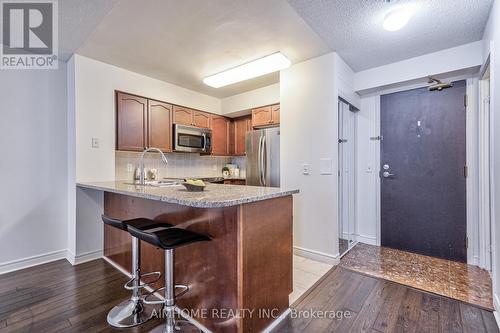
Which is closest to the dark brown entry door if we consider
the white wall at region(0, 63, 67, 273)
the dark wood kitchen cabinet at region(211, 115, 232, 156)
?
the dark wood kitchen cabinet at region(211, 115, 232, 156)

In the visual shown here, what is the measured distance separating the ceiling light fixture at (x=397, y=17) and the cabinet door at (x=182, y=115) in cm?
287

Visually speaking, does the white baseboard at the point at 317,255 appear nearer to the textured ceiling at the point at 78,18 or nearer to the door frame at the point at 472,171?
the door frame at the point at 472,171

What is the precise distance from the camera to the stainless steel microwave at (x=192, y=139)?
3.59 m

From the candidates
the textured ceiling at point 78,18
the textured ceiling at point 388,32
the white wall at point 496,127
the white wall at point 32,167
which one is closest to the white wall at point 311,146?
the textured ceiling at point 388,32

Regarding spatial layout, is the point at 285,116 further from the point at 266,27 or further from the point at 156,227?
the point at 156,227

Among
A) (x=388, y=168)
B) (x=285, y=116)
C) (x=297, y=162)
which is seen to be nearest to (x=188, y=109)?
(x=285, y=116)

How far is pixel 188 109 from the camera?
384cm

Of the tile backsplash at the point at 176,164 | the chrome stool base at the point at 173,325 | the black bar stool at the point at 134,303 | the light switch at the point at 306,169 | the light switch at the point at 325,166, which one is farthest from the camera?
the tile backsplash at the point at 176,164

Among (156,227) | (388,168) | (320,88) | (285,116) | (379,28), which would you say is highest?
(379,28)

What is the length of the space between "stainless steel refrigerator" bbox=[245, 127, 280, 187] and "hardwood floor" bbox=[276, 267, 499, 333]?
5.21 feet

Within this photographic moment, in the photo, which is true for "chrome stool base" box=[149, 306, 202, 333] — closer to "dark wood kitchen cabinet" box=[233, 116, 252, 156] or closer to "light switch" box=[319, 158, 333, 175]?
"light switch" box=[319, 158, 333, 175]

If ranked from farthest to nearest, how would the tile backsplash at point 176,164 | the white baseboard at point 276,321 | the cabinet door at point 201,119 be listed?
the cabinet door at point 201,119, the tile backsplash at point 176,164, the white baseboard at point 276,321

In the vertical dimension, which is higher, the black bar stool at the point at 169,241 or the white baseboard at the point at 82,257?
the black bar stool at the point at 169,241

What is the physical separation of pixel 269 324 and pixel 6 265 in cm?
291
